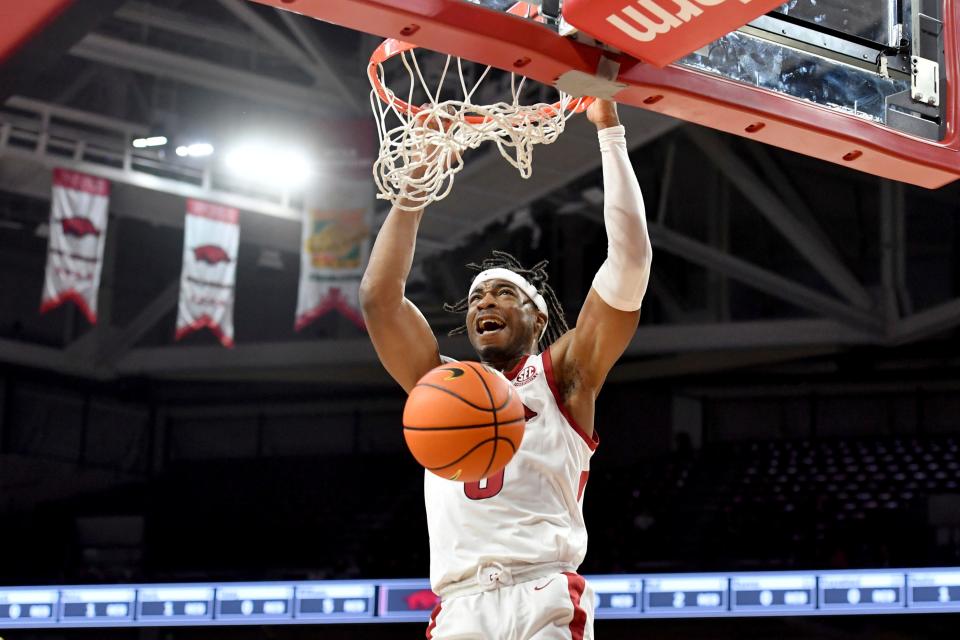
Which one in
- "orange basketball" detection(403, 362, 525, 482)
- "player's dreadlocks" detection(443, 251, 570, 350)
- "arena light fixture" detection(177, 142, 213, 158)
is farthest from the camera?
"arena light fixture" detection(177, 142, 213, 158)

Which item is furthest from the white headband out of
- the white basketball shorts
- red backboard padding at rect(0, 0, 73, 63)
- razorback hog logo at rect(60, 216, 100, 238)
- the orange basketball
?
razorback hog logo at rect(60, 216, 100, 238)

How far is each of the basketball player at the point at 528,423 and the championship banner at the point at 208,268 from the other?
339 inches

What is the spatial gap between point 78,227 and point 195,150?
137 centimetres

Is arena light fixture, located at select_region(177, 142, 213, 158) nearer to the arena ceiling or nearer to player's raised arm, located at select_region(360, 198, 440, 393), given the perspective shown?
the arena ceiling

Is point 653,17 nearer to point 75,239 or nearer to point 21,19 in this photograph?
point 21,19

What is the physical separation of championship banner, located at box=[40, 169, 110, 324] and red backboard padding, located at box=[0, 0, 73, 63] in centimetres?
852

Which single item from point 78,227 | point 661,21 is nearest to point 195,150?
point 78,227

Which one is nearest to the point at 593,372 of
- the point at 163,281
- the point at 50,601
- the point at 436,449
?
the point at 436,449

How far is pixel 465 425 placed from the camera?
9.18 feet

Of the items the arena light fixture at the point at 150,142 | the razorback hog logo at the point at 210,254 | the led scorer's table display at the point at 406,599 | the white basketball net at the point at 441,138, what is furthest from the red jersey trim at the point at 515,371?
the arena light fixture at the point at 150,142

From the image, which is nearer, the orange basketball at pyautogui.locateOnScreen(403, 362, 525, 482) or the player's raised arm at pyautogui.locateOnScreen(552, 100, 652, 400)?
the orange basketball at pyautogui.locateOnScreen(403, 362, 525, 482)

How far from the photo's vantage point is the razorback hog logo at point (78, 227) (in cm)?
1142

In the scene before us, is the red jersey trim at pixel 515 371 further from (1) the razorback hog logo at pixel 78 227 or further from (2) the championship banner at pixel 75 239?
(1) the razorback hog logo at pixel 78 227

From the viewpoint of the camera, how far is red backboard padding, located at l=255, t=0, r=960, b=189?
8.13 feet
